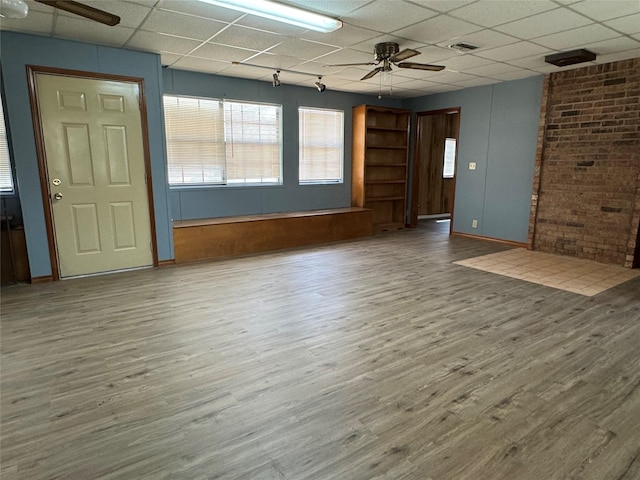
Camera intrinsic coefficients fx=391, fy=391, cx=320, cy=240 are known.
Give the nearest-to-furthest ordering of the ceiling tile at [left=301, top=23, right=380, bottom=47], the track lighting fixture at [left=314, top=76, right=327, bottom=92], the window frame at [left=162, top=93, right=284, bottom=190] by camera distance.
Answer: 1. the ceiling tile at [left=301, top=23, right=380, bottom=47]
2. the window frame at [left=162, top=93, right=284, bottom=190]
3. the track lighting fixture at [left=314, top=76, right=327, bottom=92]

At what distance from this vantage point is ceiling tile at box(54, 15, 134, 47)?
3.62m

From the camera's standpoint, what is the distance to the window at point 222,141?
5.63 metres

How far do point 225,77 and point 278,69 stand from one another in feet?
3.08

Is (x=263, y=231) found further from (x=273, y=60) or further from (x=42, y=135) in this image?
(x=42, y=135)

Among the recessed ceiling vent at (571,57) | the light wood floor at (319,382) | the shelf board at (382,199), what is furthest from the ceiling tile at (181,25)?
the shelf board at (382,199)

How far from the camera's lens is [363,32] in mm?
3867

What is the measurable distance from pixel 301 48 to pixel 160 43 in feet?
5.03

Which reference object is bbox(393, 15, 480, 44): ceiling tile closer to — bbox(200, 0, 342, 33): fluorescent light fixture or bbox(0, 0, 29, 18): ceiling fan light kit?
bbox(200, 0, 342, 33): fluorescent light fixture

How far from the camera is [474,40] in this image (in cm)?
412

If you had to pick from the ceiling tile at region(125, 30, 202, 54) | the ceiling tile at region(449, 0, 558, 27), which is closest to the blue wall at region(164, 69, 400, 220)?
the ceiling tile at region(125, 30, 202, 54)

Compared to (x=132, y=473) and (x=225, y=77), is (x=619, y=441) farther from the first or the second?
(x=225, y=77)

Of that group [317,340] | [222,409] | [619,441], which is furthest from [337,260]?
[619,441]

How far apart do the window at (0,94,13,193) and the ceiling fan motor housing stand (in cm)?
414

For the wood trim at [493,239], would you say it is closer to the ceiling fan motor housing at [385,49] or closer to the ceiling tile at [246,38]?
the ceiling fan motor housing at [385,49]
